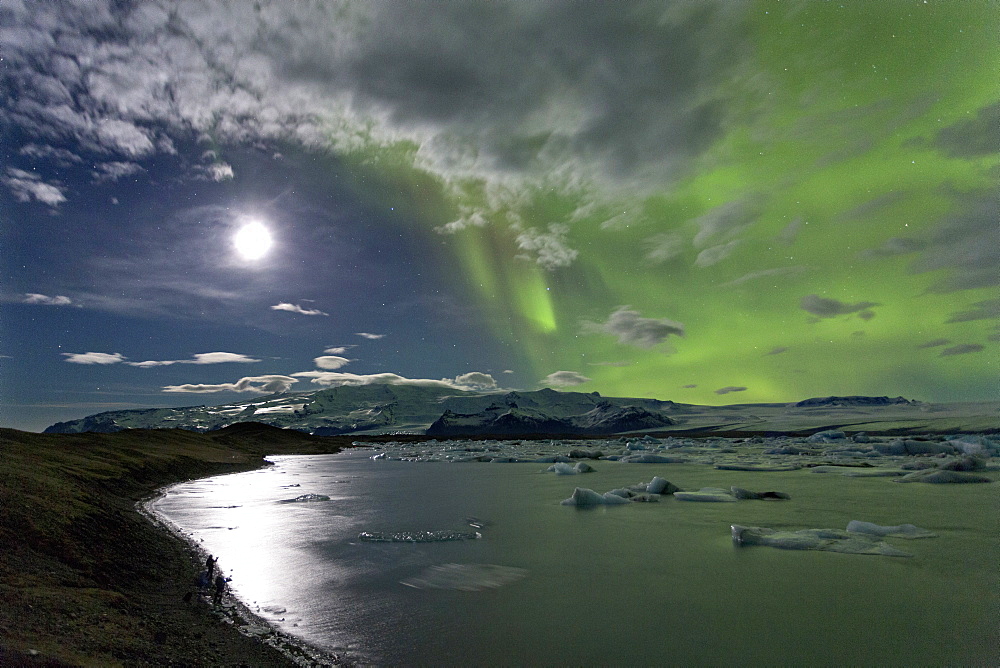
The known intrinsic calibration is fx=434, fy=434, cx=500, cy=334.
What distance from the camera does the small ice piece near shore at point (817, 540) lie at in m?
5.09

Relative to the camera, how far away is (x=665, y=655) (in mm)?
2908

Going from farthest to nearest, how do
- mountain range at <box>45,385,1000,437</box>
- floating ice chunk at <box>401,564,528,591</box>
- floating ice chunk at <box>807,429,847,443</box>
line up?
mountain range at <box>45,385,1000,437</box> < floating ice chunk at <box>807,429,847,443</box> < floating ice chunk at <box>401,564,528,591</box>

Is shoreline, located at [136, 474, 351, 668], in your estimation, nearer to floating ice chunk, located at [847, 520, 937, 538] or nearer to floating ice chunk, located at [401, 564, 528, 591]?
floating ice chunk, located at [401, 564, 528, 591]

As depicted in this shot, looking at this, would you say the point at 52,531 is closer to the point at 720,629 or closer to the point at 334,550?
the point at 334,550

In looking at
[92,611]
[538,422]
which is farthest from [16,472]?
[538,422]

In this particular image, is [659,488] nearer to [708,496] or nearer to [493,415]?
[708,496]

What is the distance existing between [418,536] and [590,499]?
3.74 metres

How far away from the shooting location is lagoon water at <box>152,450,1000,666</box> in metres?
3.02

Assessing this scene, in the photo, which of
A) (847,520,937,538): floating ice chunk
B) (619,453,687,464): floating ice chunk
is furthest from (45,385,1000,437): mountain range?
(847,520,937,538): floating ice chunk

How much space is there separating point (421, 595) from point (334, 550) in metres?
2.19

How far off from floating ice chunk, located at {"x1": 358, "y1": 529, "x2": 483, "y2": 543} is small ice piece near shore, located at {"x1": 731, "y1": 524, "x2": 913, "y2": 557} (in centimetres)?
359

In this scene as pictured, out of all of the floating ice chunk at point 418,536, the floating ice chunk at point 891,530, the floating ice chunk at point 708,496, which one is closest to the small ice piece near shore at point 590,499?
the floating ice chunk at point 708,496

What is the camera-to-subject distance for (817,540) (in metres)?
5.41

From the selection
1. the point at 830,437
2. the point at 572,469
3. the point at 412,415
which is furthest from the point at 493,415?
the point at 572,469
